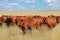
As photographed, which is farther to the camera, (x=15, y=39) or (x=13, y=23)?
(x=13, y=23)

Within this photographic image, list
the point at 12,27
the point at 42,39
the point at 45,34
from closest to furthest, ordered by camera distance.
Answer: the point at 42,39 < the point at 45,34 < the point at 12,27

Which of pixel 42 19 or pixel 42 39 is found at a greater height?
pixel 42 19

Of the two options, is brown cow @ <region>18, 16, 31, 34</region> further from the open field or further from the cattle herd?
the open field

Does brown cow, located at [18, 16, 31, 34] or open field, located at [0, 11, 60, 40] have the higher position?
brown cow, located at [18, 16, 31, 34]

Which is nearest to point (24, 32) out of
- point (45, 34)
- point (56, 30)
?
point (45, 34)

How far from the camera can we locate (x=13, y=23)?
10969 mm

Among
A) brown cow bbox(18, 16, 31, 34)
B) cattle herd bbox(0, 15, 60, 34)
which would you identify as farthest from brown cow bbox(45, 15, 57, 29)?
brown cow bbox(18, 16, 31, 34)

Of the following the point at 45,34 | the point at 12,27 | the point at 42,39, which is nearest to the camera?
the point at 42,39

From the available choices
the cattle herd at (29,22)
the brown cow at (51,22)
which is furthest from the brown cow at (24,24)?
the brown cow at (51,22)

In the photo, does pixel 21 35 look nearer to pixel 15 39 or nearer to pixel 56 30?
pixel 15 39

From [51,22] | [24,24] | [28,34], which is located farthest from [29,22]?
[51,22]

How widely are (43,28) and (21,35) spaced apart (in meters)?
1.26

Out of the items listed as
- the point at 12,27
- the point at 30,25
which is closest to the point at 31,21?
the point at 30,25

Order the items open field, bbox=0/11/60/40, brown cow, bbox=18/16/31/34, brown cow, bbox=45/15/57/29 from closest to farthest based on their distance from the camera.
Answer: open field, bbox=0/11/60/40, brown cow, bbox=18/16/31/34, brown cow, bbox=45/15/57/29
